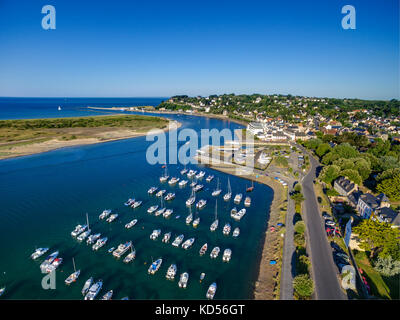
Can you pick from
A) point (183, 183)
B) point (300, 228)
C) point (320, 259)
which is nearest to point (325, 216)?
point (300, 228)

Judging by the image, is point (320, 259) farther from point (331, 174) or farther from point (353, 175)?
point (353, 175)

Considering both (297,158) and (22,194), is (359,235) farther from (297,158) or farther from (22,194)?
(22,194)

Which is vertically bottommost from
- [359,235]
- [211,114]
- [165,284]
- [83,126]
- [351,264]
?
[165,284]

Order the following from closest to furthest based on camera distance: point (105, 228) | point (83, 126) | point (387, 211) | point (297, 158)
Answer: point (387, 211), point (105, 228), point (297, 158), point (83, 126)

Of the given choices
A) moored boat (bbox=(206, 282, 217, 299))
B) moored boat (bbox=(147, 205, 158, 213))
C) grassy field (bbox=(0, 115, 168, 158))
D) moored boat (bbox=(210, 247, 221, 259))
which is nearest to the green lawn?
moored boat (bbox=(206, 282, 217, 299))

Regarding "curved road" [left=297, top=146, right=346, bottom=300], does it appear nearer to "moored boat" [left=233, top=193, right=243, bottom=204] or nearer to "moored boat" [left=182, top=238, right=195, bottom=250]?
"moored boat" [left=233, top=193, right=243, bottom=204]
